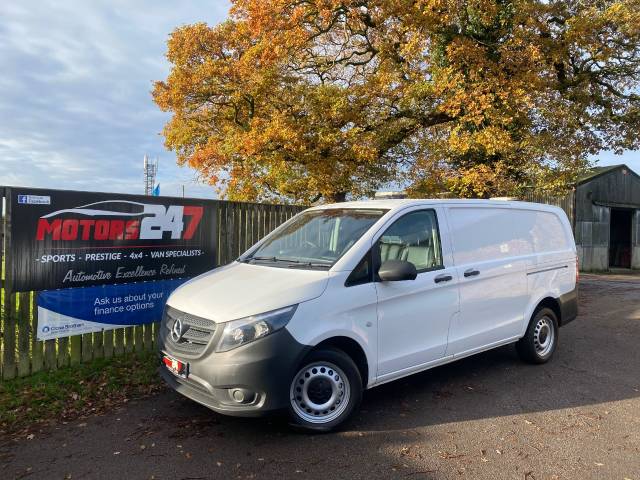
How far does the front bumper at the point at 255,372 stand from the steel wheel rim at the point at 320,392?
0.60 ft

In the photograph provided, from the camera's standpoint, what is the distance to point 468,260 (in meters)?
5.17

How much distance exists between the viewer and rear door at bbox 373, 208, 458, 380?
4.36 metres

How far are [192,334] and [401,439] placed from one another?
6.18 feet

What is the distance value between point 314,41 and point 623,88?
9.96 meters

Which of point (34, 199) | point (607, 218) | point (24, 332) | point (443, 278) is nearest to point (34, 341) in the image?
point (24, 332)

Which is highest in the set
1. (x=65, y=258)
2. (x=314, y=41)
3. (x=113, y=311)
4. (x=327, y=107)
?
(x=314, y=41)

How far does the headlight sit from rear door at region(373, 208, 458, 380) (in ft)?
3.21

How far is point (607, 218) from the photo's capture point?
24.1 metres

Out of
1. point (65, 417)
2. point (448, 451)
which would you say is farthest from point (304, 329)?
point (65, 417)

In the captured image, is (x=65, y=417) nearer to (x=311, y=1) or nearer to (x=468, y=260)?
(x=468, y=260)

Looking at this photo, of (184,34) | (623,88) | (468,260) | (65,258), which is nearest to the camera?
(468,260)

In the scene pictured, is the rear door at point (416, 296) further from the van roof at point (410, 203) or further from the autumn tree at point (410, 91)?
the autumn tree at point (410, 91)

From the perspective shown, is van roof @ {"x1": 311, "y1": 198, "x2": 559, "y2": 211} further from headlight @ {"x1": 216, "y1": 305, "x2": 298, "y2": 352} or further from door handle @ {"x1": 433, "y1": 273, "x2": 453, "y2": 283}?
headlight @ {"x1": 216, "y1": 305, "x2": 298, "y2": 352}

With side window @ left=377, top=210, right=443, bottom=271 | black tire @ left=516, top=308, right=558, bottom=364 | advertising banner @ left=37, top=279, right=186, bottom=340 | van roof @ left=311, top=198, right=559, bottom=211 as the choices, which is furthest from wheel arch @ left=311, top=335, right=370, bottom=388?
advertising banner @ left=37, top=279, right=186, bottom=340
